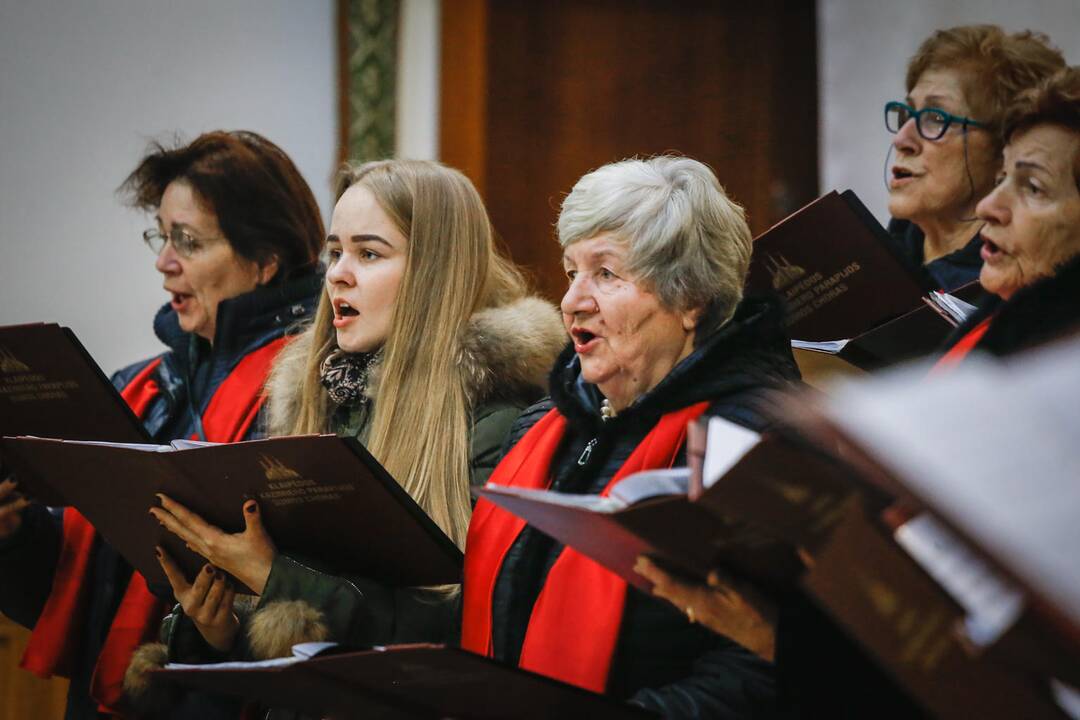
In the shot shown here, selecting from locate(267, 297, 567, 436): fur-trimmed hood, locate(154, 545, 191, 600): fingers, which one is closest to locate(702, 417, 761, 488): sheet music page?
locate(267, 297, 567, 436): fur-trimmed hood

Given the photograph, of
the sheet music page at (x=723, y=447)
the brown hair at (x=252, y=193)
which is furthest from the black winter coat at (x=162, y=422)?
the sheet music page at (x=723, y=447)

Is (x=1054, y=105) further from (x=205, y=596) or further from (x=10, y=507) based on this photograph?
(x=10, y=507)

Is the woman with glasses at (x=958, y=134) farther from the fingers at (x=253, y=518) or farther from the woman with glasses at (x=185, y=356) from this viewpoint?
the fingers at (x=253, y=518)

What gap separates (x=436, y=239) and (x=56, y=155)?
2594 millimetres

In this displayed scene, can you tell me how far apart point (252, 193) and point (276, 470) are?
1381mm

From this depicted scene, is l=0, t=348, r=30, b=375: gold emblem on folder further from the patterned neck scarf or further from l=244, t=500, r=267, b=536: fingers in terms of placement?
l=244, t=500, r=267, b=536: fingers

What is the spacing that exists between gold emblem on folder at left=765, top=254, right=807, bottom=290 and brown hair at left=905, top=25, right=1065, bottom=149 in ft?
2.42

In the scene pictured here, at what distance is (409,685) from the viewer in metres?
1.58

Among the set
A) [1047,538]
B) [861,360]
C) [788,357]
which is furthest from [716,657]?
[1047,538]

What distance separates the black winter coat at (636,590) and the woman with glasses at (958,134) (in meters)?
0.94

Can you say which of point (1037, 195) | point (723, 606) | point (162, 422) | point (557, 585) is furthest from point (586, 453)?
point (162, 422)

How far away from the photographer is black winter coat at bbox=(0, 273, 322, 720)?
2861 millimetres

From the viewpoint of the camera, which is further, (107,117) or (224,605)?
(107,117)

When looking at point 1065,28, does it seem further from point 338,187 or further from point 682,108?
point 338,187
